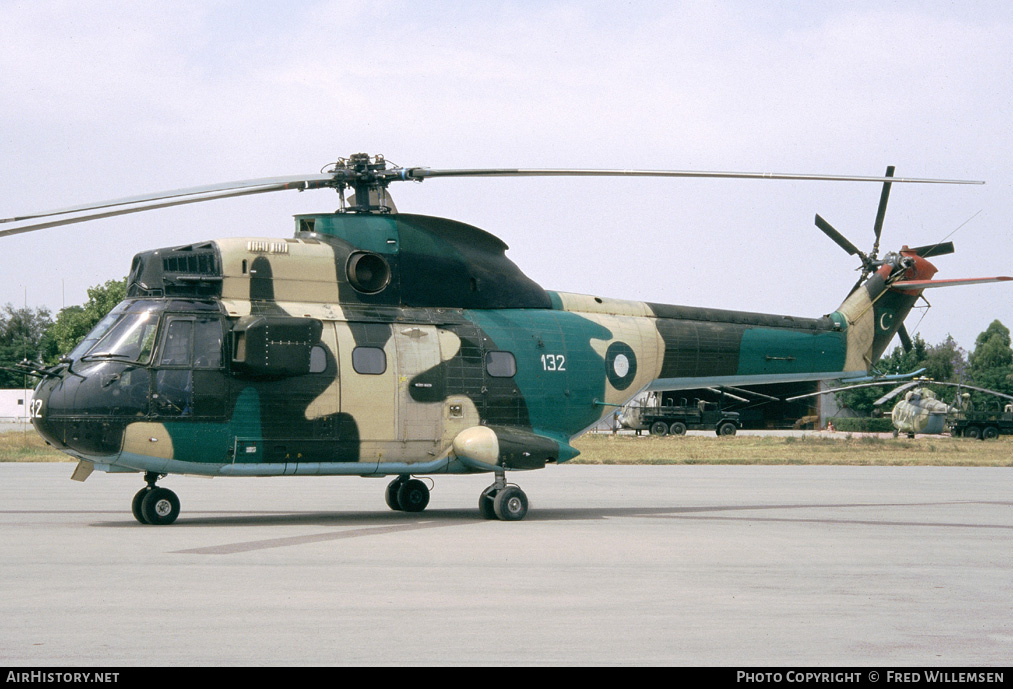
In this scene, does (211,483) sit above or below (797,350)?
below

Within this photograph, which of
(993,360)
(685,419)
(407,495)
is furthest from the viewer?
(993,360)

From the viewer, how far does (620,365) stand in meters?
17.6

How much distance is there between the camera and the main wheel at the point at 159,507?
47.0ft

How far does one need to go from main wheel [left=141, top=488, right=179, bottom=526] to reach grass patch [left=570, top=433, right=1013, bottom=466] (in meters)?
21.1

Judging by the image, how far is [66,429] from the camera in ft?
44.1

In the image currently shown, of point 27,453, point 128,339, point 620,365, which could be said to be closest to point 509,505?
point 620,365

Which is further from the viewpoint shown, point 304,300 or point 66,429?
point 304,300

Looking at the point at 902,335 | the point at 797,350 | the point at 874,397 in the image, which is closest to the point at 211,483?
the point at 797,350

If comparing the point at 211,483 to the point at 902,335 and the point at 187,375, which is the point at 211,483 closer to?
the point at 187,375

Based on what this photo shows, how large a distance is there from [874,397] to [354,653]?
312ft

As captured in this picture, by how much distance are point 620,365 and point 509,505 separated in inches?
135

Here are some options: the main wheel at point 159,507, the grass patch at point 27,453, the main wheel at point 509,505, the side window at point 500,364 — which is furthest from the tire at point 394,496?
the grass patch at point 27,453

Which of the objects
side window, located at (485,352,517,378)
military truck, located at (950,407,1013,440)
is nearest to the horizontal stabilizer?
side window, located at (485,352,517,378)

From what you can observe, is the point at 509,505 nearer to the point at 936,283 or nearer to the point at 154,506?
the point at 154,506
